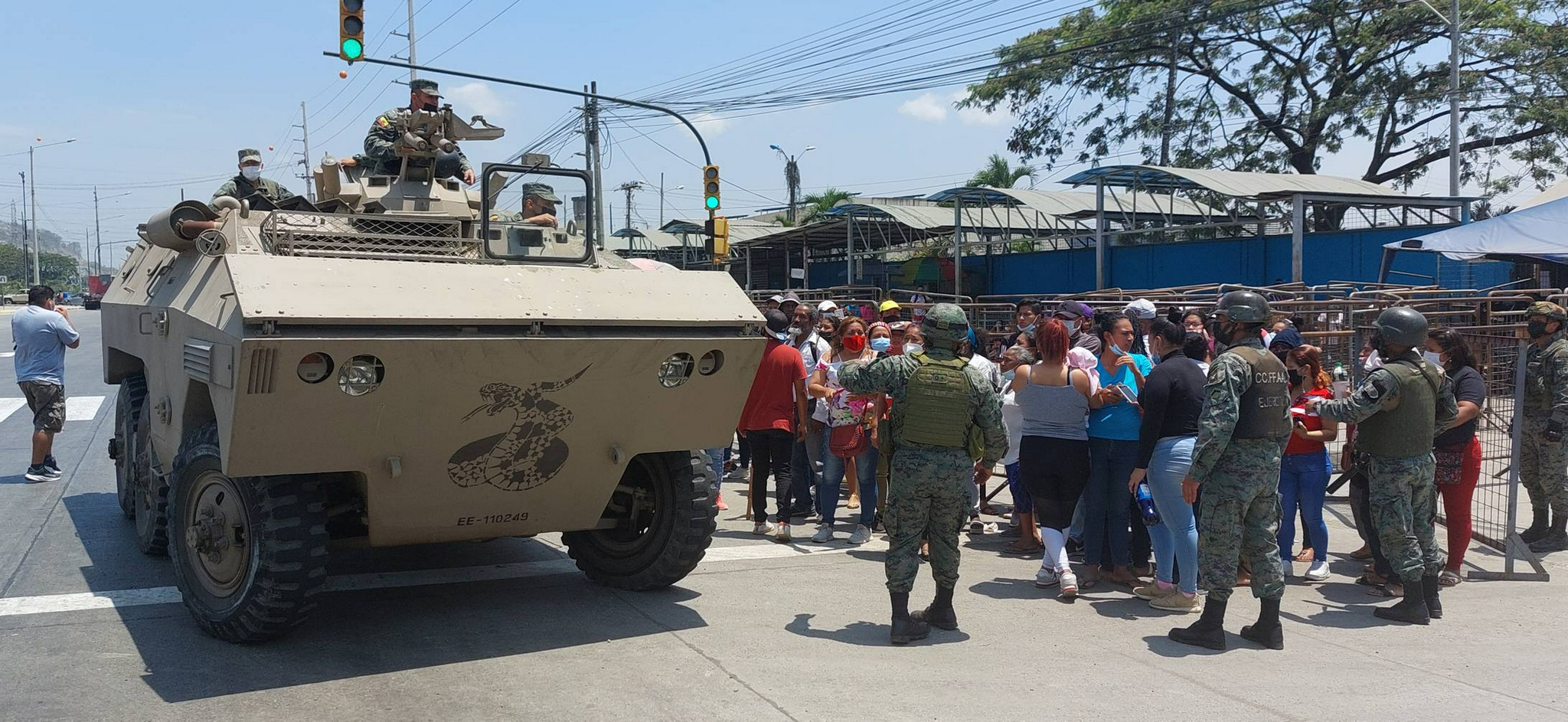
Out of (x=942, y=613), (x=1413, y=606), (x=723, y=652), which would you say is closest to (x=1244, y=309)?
(x=1413, y=606)

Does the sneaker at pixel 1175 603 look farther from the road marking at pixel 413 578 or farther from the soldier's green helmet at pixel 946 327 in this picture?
the road marking at pixel 413 578

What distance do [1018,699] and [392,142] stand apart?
4839 mm

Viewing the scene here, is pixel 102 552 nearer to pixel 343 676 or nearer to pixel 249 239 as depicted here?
pixel 249 239

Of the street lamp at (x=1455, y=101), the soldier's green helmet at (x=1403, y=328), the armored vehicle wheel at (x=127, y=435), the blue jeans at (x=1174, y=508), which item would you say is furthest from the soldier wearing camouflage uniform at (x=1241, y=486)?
the street lamp at (x=1455, y=101)

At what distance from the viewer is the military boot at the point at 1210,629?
570 cm

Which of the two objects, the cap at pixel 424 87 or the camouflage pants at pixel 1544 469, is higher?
the cap at pixel 424 87

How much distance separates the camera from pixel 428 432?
17.4 feet

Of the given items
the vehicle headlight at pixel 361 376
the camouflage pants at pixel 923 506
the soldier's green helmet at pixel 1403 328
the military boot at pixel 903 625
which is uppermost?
the soldier's green helmet at pixel 1403 328

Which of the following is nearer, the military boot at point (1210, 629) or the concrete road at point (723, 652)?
the concrete road at point (723, 652)

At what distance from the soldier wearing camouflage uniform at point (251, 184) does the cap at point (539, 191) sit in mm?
→ 1648

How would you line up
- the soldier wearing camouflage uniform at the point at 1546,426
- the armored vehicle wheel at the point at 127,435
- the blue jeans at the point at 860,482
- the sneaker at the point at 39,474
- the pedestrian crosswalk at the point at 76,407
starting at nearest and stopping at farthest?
the soldier wearing camouflage uniform at the point at 1546,426, the armored vehicle wheel at the point at 127,435, the blue jeans at the point at 860,482, the sneaker at the point at 39,474, the pedestrian crosswalk at the point at 76,407

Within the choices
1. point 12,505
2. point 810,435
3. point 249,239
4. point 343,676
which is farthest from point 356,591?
point 12,505

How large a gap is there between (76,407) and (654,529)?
38.1ft

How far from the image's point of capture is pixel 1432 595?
6.27m
